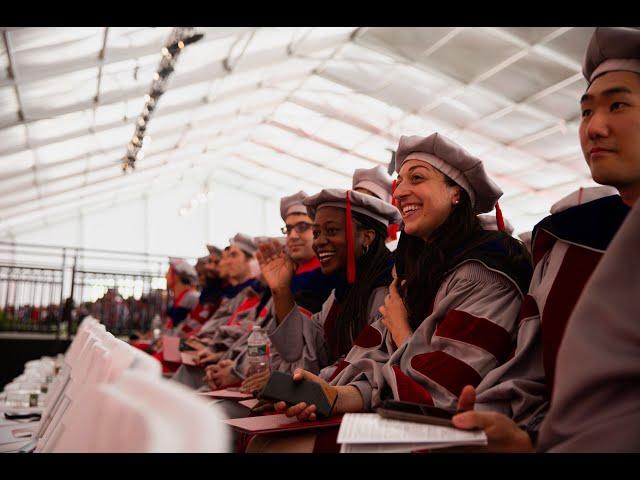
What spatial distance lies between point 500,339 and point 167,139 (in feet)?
42.5

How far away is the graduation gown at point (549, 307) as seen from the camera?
151cm

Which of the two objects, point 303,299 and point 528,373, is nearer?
point 528,373

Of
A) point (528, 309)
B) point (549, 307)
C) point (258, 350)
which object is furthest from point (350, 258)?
point (549, 307)

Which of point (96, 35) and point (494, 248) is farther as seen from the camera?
point (96, 35)

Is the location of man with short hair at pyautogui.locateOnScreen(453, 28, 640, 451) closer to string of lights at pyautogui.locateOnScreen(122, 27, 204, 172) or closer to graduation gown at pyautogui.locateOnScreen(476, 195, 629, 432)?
graduation gown at pyautogui.locateOnScreen(476, 195, 629, 432)

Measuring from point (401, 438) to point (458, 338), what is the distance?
2.40 ft

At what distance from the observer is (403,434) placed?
1.18 m

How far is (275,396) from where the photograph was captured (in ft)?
5.86

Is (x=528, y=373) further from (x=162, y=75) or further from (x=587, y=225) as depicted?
(x=162, y=75)

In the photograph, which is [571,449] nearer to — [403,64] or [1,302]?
[403,64]

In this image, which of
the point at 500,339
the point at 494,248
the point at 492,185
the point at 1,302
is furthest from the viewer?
the point at 1,302

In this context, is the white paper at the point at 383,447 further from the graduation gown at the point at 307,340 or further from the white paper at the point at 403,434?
the graduation gown at the point at 307,340

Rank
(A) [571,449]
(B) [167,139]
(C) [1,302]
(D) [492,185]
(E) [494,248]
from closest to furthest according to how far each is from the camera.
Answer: (A) [571,449], (E) [494,248], (D) [492,185], (C) [1,302], (B) [167,139]
